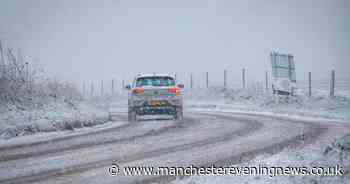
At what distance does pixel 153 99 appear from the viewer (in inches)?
574

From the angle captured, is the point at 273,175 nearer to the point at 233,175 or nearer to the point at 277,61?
the point at 233,175

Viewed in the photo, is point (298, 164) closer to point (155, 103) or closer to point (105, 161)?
point (105, 161)

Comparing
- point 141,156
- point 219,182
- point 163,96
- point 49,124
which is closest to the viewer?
point 219,182

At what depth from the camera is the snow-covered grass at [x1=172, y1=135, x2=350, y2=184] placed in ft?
15.5

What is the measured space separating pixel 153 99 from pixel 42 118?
435 cm

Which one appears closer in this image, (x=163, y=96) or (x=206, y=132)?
(x=206, y=132)

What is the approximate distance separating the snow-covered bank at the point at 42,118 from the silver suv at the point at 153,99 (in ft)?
4.82

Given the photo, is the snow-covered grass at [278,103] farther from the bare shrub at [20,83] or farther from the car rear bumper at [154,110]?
the bare shrub at [20,83]

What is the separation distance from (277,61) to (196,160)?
1787 centimetres

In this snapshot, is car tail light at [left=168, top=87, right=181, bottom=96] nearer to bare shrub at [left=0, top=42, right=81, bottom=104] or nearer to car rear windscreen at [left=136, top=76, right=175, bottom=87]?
car rear windscreen at [left=136, top=76, right=175, bottom=87]

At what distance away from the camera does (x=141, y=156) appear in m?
7.01

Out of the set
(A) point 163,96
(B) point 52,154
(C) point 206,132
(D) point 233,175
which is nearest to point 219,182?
(D) point 233,175

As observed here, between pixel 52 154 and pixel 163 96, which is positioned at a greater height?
pixel 163 96

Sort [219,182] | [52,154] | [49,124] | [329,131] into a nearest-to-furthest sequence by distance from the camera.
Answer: [219,182] → [52,154] → [329,131] → [49,124]
